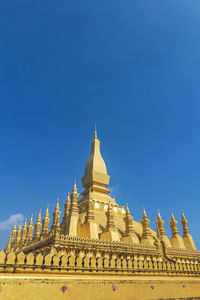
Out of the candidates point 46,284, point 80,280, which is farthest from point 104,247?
point 46,284

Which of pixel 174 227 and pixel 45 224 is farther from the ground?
pixel 174 227

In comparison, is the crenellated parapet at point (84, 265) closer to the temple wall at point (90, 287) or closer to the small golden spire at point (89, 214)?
the temple wall at point (90, 287)

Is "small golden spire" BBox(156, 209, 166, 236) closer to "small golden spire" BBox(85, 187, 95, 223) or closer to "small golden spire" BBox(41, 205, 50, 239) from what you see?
"small golden spire" BBox(85, 187, 95, 223)

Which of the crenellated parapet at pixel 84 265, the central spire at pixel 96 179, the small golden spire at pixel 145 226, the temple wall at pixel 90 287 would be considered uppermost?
the central spire at pixel 96 179

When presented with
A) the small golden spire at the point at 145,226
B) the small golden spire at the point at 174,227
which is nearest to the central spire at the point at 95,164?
the small golden spire at the point at 145,226

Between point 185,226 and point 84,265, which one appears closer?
point 84,265

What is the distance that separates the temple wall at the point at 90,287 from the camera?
881 centimetres

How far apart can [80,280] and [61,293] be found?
108cm

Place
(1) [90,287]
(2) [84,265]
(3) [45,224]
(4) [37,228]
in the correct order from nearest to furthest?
(1) [90,287] < (2) [84,265] < (3) [45,224] < (4) [37,228]

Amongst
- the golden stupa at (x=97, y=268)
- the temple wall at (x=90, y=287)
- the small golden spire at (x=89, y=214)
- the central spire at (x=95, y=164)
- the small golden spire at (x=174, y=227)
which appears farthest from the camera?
the central spire at (x=95, y=164)

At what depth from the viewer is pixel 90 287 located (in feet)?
34.0

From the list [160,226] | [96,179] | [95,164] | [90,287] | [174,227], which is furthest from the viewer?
[95,164]

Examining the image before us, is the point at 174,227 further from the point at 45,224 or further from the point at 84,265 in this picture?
the point at 84,265

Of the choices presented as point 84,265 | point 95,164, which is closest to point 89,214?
point 84,265
